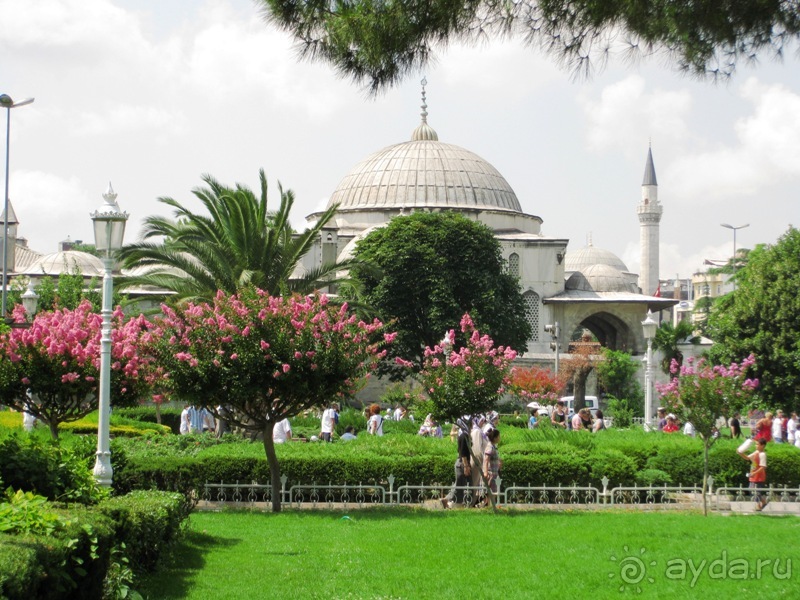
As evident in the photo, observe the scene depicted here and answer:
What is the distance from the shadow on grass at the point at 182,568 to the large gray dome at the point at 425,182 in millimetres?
47075

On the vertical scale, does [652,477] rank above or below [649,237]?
below

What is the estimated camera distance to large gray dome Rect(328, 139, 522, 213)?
58.1 metres

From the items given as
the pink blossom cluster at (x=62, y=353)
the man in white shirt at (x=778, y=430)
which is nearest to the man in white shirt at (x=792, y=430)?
the man in white shirt at (x=778, y=430)

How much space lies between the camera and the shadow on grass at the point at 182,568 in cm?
791

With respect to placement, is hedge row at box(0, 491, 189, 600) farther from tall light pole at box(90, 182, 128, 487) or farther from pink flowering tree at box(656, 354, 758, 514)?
pink flowering tree at box(656, 354, 758, 514)

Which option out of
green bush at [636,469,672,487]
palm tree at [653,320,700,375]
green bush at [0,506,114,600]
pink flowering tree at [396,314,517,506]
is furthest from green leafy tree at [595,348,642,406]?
green bush at [0,506,114,600]

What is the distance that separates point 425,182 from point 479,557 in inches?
1951

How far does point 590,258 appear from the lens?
234 feet

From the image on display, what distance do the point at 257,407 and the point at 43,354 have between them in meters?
3.59

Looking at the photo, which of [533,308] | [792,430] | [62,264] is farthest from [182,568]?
[62,264]

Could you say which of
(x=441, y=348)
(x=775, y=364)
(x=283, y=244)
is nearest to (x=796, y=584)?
Answer: (x=441, y=348)

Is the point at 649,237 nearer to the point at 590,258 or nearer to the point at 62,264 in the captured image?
the point at 590,258

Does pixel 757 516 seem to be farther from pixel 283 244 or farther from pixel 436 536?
pixel 283 244

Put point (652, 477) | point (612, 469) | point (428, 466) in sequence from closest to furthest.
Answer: point (428, 466)
point (612, 469)
point (652, 477)
